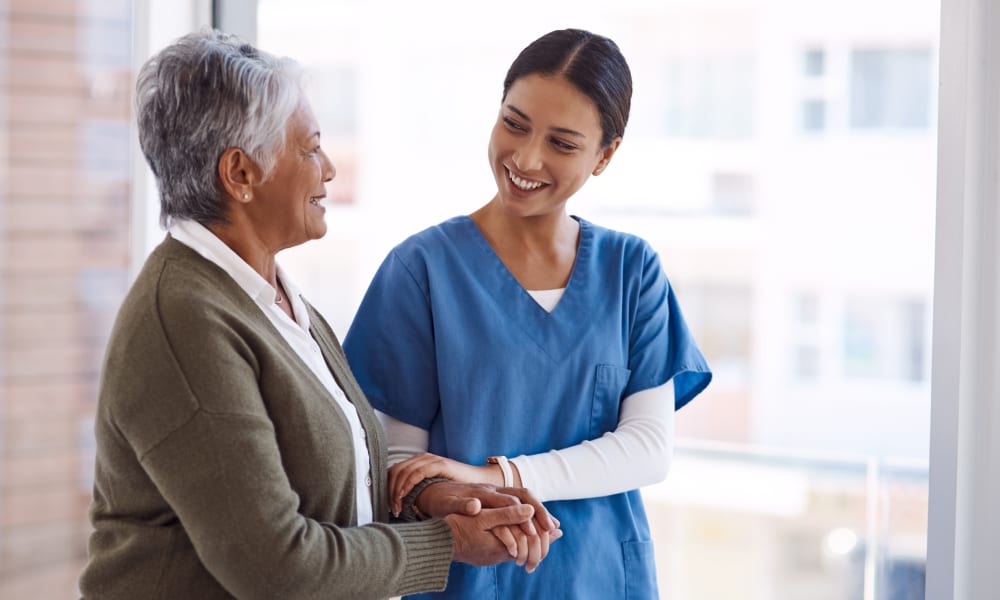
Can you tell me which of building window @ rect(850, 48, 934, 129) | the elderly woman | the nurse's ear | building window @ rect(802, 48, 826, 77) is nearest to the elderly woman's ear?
the elderly woman

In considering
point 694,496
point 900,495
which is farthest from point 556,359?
point 694,496

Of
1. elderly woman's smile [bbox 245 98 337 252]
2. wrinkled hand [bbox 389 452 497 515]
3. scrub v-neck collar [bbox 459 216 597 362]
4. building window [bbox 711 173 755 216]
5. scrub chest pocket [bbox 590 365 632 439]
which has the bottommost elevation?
wrinkled hand [bbox 389 452 497 515]

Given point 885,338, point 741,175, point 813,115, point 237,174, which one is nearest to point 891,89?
point 813,115

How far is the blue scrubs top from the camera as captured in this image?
1354 mm

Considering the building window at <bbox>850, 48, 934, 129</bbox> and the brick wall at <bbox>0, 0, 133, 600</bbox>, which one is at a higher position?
the building window at <bbox>850, 48, 934, 129</bbox>

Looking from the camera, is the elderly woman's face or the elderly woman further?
the elderly woman's face

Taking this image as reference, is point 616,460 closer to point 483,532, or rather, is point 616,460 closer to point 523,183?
point 483,532

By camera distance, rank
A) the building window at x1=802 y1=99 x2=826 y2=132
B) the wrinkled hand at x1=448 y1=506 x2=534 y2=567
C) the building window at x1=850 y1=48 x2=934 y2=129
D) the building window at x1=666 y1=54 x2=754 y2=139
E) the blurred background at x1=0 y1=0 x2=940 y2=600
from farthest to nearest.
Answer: the building window at x1=666 y1=54 x2=754 y2=139
the building window at x1=802 y1=99 x2=826 y2=132
the building window at x1=850 y1=48 x2=934 y2=129
the blurred background at x1=0 y1=0 x2=940 y2=600
the wrinkled hand at x1=448 y1=506 x2=534 y2=567

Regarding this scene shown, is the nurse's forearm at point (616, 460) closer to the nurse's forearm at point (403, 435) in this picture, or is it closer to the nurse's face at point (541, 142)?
the nurse's forearm at point (403, 435)

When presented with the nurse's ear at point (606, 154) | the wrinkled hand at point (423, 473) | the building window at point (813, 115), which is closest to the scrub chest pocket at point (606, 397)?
the wrinkled hand at point (423, 473)

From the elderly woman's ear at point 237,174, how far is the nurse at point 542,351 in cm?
33

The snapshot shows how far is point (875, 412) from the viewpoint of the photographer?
7027 millimetres

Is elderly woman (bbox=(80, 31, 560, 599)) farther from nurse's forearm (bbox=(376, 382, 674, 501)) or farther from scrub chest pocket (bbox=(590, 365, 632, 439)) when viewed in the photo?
scrub chest pocket (bbox=(590, 365, 632, 439))

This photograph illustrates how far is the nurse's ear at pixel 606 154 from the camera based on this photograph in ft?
4.67
